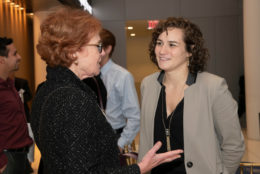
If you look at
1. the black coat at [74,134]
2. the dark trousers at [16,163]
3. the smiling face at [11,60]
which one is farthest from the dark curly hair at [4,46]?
the black coat at [74,134]

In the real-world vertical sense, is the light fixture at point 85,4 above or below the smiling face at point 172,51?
above

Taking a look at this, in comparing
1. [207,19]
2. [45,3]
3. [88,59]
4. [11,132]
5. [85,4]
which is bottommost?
[11,132]

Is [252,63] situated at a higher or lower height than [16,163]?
higher

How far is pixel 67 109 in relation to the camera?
1.25m

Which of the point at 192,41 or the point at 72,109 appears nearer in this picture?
the point at 72,109

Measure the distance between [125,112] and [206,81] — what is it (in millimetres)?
1113

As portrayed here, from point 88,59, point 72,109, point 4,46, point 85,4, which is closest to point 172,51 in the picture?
point 88,59

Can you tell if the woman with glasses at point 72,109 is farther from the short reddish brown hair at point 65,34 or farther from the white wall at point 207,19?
the white wall at point 207,19

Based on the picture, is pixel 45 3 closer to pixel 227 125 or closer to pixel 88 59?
pixel 227 125

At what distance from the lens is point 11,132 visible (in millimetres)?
3041

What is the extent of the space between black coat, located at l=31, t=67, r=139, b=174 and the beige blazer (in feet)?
2.63

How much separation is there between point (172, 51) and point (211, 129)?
1.93 feet

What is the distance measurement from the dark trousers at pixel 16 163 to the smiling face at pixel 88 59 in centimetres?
174

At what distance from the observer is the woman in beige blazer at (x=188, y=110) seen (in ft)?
6.81
